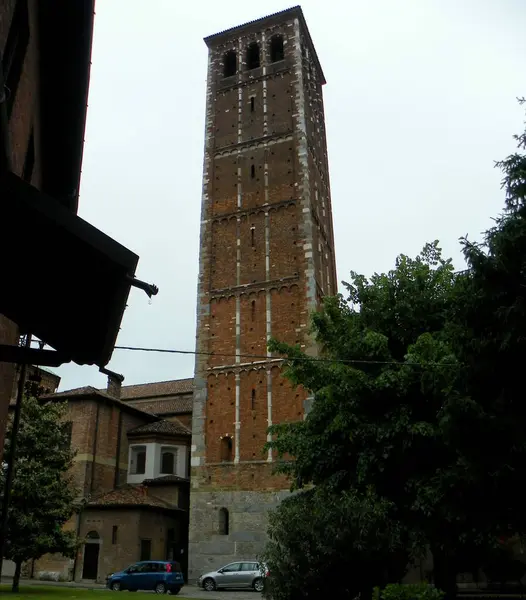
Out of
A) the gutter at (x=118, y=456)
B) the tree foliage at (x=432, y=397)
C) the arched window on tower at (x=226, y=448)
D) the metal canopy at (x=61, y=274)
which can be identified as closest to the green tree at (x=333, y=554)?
the tree foliage at (x=432, y=397)

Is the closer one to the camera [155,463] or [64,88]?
[64,88]

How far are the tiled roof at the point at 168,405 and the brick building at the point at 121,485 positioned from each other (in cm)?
54

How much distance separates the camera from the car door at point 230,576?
2575cm

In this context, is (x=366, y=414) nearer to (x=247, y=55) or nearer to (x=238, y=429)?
(x=238, y=429)

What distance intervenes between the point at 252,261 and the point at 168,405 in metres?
15.8

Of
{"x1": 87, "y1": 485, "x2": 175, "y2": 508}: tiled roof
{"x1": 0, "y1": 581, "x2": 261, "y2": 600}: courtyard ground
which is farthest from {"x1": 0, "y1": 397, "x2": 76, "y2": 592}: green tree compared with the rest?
{"x1": 87, "y1": 485, "x2": 175, "y2": 508}: tiled roof

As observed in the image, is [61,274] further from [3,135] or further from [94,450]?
[94,450]

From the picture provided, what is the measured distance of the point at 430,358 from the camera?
1560 centimetres

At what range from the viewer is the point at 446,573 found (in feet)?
52.3

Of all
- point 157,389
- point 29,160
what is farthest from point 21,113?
point 157,389

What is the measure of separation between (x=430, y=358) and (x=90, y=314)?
11.6m

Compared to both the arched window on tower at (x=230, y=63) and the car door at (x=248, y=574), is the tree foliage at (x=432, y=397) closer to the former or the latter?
the car door at (x=248, y=574)

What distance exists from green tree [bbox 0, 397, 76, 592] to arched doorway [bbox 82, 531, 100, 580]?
310 inches

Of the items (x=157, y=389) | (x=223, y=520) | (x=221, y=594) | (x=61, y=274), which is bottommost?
(x=221, y=594)
